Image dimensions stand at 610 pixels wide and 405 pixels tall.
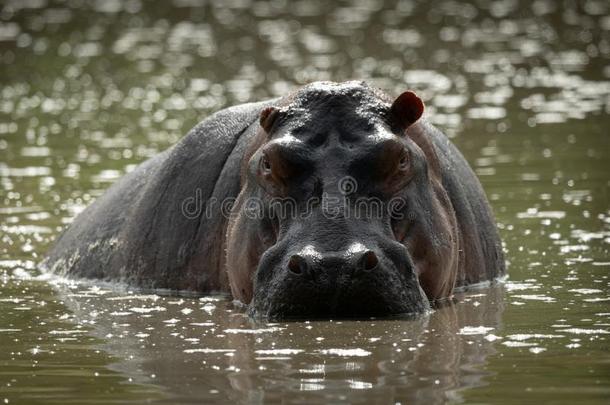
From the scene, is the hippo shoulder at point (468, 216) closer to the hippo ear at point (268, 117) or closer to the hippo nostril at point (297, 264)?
the hippo ear at point (268, 117)

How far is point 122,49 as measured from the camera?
3008 centimetres

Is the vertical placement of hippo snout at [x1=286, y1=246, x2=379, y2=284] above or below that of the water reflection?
above

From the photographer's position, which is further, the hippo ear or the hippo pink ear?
the hippo ear

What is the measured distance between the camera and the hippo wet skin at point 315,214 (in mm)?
8016

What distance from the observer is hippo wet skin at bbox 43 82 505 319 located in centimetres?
802

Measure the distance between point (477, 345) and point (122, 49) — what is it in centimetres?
2288

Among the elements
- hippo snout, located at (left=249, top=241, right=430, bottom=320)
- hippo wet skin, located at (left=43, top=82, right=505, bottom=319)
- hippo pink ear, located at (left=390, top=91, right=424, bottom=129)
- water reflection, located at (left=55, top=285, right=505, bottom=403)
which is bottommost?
water reflection, located at (left=55, top=285, right=505, bottom=403)

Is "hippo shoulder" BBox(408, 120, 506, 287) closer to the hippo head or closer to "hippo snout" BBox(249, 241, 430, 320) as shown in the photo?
the hippo head

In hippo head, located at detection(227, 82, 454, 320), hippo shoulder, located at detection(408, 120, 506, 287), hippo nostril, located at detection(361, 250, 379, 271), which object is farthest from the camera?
hippo shoulder, located at detection(408, 120, 506, 287)

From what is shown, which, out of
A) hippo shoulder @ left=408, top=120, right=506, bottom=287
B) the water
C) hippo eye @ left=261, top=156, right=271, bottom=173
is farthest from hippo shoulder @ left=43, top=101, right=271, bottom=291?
hippo shoulder @ left=408, top=120, right=506, bottom=287

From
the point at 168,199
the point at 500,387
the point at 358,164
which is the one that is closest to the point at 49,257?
the point at 168,199

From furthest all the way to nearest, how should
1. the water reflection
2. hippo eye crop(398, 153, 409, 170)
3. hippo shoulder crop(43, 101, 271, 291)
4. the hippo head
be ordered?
hippo shoulder crop(43, 101, 271, 291), hippo eye crop(398, 153, 409, 170), the hippo head, the water reflection

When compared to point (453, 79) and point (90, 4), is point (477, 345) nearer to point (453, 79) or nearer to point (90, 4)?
point (453, 79)

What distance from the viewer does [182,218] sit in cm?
991
